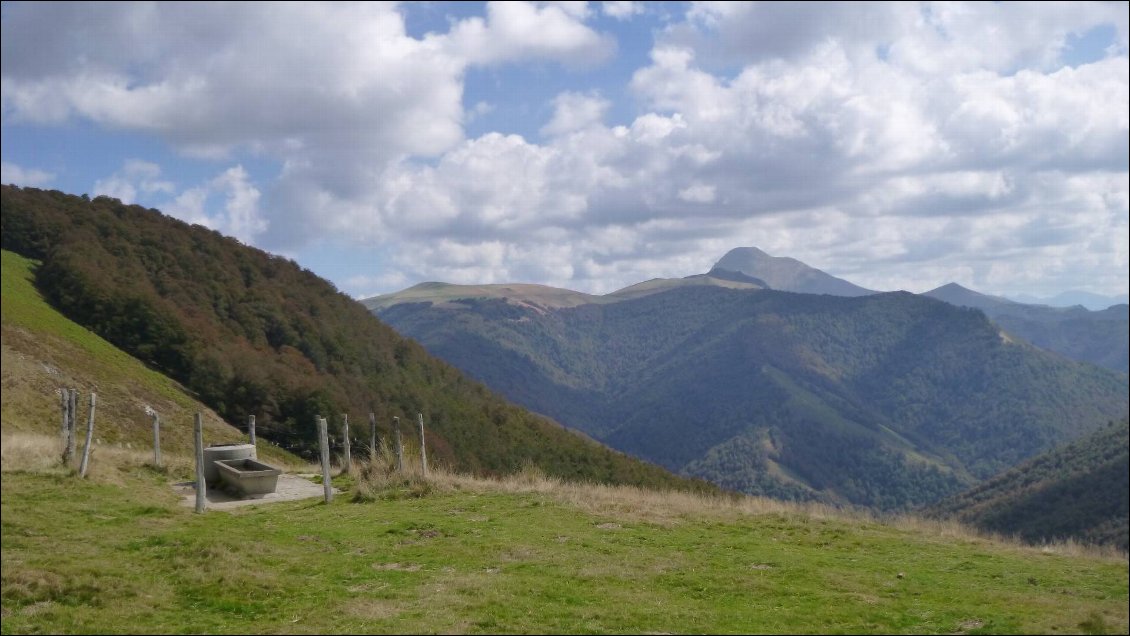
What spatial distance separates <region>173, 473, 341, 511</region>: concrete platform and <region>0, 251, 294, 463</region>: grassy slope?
25.9ft

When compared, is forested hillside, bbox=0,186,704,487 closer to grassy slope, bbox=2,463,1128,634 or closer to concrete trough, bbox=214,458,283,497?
concrete trough, bbox=214,458,283,497

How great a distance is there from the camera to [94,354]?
143 feet

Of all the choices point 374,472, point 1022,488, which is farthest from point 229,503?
point 1022,488

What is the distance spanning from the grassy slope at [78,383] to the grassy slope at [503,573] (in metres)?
14.1

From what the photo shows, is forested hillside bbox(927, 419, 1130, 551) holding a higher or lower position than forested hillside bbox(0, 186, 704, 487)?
lower

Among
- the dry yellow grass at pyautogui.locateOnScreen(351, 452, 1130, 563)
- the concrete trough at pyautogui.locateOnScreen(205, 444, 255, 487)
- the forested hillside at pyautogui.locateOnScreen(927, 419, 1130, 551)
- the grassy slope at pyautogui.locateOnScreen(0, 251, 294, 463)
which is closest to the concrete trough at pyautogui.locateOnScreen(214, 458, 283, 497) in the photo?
the concrete trough at pyautogui.locateOnScreen(205, 444, 255, 487)

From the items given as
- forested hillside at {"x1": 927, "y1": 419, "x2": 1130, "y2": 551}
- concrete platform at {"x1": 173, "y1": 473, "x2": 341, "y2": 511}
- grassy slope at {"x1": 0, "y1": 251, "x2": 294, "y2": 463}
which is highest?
grassy slope at {"x1": 0, "y1": 251, "x2": 294, "y2": 463}

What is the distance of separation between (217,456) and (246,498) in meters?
2.18

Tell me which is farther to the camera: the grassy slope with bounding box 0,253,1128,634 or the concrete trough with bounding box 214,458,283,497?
the concrete trough with bounding box 214,458,283,497

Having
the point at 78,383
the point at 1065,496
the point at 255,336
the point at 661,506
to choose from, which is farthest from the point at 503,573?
the point at 1065,496

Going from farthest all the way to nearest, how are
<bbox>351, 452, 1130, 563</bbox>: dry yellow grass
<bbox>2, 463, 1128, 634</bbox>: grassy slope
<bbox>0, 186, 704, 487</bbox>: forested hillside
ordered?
1. <bbox>0, 186, 704, 487</bbox>: forested hillside
2. <bbox>351, 452, 1130, 563</bbox>: dry yellow grass
3. <bbox>2, 463, 1128, 634</bbox>: grassy slope

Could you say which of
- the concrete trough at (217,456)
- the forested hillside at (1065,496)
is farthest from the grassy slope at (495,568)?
the forested hillside at (1065,496)

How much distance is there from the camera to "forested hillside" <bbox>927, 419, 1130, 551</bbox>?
422 feet

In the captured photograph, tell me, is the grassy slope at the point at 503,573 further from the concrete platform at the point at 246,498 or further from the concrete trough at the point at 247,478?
the concrete trough at the point at 247,478
